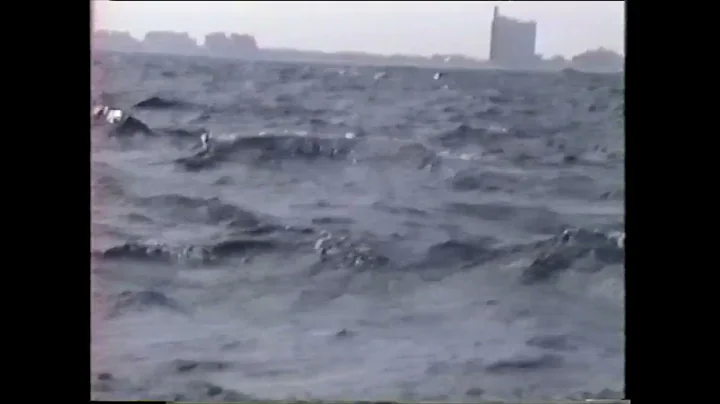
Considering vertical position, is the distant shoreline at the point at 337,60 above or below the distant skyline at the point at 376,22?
below

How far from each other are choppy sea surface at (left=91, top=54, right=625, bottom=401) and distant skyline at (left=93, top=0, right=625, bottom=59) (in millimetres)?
54

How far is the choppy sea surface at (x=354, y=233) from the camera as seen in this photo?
1.24 metres

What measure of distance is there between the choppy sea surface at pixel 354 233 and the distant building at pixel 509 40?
1.2 inches

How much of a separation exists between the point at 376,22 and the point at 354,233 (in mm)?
383

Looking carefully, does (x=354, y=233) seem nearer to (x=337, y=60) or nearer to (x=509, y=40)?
(x=337, y=60)

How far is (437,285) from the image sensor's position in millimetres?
1284

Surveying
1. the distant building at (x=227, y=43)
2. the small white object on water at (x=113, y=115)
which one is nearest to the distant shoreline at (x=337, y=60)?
the distant building at (x=227, y=43)

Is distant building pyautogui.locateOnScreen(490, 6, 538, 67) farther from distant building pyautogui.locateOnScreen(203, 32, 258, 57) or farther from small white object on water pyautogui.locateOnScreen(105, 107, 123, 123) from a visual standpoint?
small white object on water pyautogui.locateOnScreen(105, 107, 123, 123)

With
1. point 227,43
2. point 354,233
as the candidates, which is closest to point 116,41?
point 227,43

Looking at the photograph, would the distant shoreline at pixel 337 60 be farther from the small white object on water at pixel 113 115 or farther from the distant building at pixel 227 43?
the small white object on water at pixel 113 115

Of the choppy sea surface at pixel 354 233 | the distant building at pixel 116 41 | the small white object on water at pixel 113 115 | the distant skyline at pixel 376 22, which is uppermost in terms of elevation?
the distant skyline at pixel 376 22

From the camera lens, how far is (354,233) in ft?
4.19

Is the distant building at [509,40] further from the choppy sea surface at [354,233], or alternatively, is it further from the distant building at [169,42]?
the distant building at [169,42]
